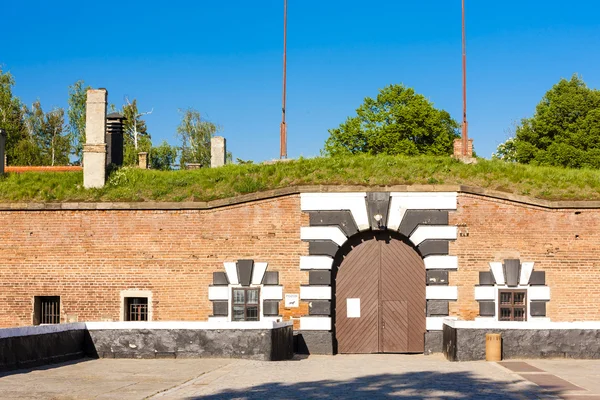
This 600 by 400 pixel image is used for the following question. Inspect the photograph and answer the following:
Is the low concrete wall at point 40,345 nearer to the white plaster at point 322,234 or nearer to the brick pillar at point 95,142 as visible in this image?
the white plaster at point 322,234

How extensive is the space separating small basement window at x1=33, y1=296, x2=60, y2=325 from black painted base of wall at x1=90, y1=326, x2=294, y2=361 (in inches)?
178

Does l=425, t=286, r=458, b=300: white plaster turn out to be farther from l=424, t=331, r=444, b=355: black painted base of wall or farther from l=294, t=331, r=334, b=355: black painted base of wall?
l=294, t=331, r=334, b=355: black painted base of wall

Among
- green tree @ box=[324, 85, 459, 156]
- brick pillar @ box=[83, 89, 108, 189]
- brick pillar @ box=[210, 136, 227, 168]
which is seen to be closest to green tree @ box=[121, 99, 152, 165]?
green tree @ box=[324, 85, 459, 156]

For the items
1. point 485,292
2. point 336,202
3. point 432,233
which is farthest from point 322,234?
point 485,292

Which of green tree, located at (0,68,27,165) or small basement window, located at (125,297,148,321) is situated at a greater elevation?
green tree, located at (0,68,27,165)

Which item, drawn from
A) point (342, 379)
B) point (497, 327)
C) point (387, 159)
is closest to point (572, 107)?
point (387, 159)

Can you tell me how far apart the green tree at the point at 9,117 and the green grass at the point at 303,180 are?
36.2m

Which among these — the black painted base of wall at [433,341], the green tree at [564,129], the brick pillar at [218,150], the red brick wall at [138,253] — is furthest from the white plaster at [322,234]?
the green tree at [564,129]

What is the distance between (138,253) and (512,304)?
32.8 feet

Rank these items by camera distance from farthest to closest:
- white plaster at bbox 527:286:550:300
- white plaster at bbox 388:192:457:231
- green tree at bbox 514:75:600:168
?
green tree at bbox 514:75:600:168 < white plaster at bbox 388:192:457:231 < white plaster at bbox 527:286:550:300

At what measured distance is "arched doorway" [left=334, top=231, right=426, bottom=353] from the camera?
2327cm

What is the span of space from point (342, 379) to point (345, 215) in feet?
26.8

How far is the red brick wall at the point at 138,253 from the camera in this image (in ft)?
76.3

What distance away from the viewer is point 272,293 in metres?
23.1
